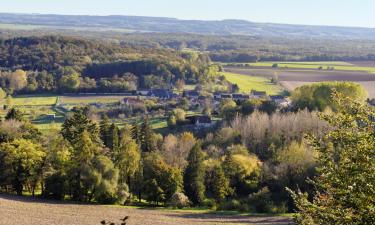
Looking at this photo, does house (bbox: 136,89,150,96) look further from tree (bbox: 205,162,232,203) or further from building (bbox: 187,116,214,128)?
tree (bbox: 205,162,232,203)

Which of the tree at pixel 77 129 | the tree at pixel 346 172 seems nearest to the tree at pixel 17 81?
the tree at pixel 77 129

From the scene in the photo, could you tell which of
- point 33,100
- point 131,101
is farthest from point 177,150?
point 33,100

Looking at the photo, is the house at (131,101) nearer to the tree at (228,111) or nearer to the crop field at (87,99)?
the crop field at (87,99)

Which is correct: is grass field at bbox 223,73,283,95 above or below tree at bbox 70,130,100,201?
below

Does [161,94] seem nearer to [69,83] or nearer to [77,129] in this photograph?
[69,83]

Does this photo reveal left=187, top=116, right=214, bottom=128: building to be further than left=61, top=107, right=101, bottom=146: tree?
Yes

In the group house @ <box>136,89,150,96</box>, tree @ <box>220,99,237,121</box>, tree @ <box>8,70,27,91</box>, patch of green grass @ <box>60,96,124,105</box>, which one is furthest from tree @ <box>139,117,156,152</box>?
tree @ <box>8,70,27,91</box>
